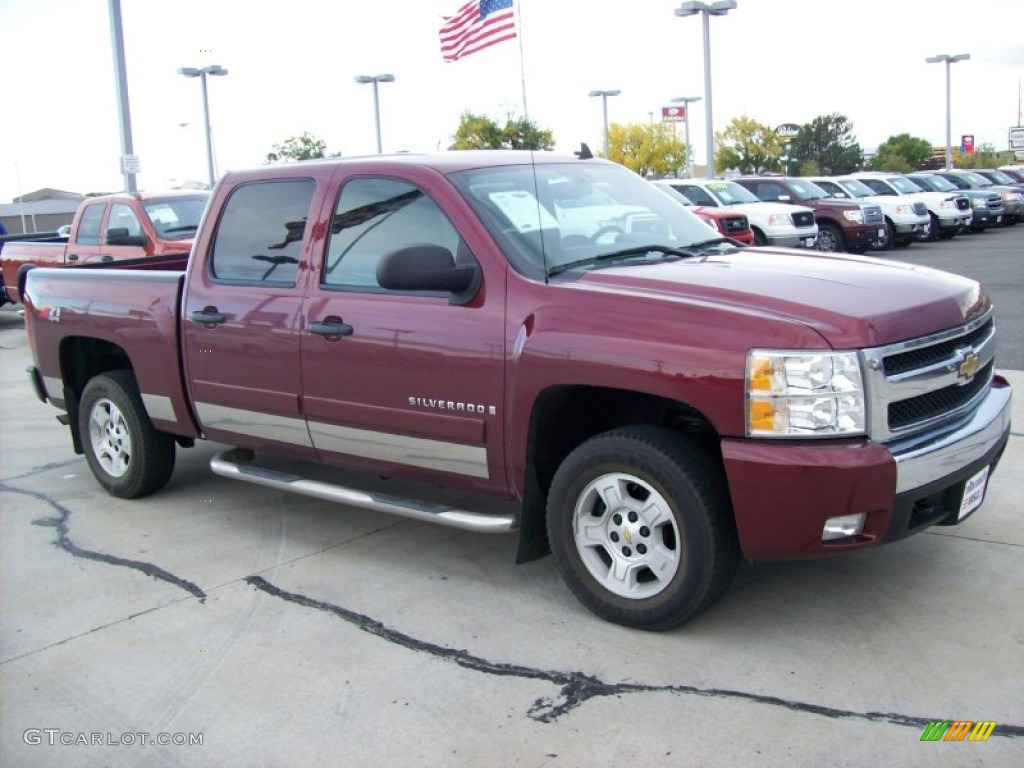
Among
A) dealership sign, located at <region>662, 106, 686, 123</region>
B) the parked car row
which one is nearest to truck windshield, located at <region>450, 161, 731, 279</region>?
the parked car row

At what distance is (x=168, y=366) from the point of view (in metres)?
5.98

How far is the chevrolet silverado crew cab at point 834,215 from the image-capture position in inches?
848

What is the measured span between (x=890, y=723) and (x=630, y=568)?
115cm

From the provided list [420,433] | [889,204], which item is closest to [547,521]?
[420,433]

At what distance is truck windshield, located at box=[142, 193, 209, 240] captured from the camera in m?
12.8

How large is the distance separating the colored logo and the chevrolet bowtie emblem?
4.50ft

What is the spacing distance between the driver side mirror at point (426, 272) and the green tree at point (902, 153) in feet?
207

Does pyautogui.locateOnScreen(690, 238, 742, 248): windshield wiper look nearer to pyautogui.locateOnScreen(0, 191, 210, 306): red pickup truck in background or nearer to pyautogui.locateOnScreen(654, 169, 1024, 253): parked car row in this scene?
pyautogui.locateOnScreen(0, 191, 210, 306): red pickup truck in background

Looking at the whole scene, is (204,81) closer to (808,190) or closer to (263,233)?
(808,190)

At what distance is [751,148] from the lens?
62.8 metres

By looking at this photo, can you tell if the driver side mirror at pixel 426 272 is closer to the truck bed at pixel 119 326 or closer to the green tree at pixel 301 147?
the truck bed at pixel 119 326

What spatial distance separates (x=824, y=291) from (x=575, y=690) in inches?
69.6

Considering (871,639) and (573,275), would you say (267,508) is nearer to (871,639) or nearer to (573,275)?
(573,275)

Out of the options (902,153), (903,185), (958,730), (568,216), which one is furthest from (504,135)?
(902,153)
